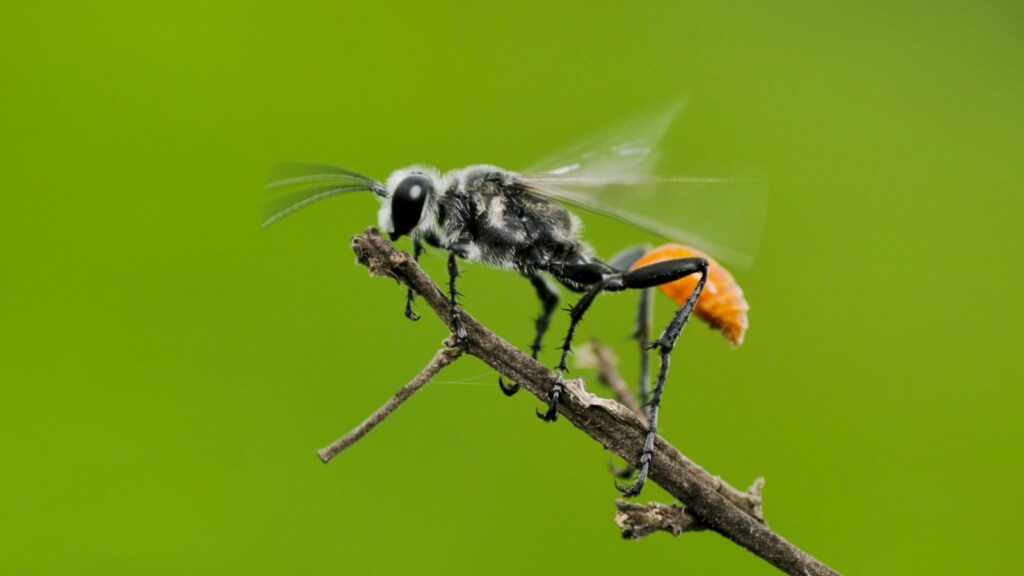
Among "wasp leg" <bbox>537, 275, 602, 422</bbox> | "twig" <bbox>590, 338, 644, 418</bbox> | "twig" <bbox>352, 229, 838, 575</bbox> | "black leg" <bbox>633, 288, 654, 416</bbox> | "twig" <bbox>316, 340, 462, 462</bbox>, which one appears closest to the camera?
"twig" <bbox>316, 340, 462, 462</bbox>

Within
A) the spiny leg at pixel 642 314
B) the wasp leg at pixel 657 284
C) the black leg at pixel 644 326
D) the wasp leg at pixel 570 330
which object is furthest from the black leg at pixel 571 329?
the black leg at pixel 644 326

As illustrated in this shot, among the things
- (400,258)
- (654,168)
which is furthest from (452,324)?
(654,168)

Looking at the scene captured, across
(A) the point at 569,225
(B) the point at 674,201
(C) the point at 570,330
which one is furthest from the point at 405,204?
(B) the point at 674,201

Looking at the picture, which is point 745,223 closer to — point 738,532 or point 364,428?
point 738,532

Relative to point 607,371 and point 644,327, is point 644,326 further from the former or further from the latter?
point 607,371

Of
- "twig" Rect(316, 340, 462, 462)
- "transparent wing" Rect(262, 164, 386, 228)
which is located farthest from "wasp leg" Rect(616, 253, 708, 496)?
"transparent wing" Rect(262, 164, 386, 228)

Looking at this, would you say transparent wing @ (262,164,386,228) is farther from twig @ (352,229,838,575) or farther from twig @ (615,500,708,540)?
twig @ (615,500,708,540)

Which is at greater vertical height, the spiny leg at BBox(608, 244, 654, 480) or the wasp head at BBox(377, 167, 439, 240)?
the wasp head at BBox(377, 167, 439, 240)
